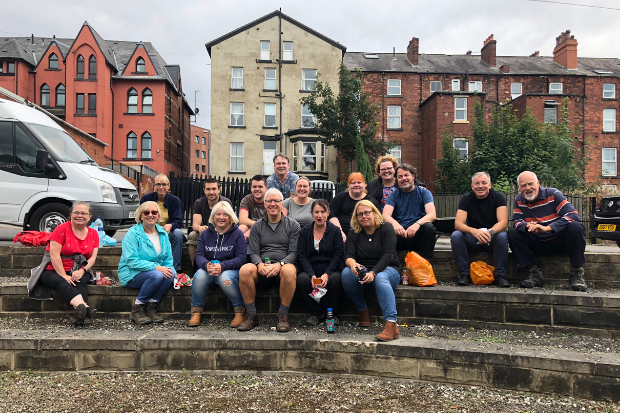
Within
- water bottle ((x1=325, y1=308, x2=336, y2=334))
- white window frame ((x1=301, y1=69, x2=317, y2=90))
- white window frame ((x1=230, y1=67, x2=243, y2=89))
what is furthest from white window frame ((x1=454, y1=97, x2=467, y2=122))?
water bottle ((x1=325, y1=308, x2=336, y2=334))

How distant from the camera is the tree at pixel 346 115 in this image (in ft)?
89.6

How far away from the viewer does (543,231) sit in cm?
507

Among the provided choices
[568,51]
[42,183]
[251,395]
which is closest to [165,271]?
[251,395]

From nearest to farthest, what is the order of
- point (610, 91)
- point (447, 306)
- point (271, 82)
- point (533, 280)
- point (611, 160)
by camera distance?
1. point (447, 306)
2. point (533, 280)
3. point (271, 82)
4. point (611, 160)
5. point (610, 91)

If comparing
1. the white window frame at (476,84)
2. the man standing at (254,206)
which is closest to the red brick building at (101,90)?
the white window frame at (476,84)

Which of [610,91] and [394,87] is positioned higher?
[394,87]

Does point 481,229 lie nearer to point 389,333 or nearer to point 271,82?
point 389,333

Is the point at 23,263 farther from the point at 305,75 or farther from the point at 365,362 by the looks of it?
the point at 305,75

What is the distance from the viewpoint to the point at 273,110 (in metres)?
31.4

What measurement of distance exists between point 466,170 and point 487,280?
20131 millimetres

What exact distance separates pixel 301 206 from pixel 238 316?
64.9 inches

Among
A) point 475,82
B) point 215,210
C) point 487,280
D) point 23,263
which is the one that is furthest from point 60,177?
point 475,82

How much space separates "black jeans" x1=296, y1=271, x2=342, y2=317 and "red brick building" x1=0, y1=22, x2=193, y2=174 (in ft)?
104

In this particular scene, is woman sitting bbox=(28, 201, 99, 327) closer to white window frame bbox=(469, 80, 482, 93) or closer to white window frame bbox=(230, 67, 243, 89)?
white window frame bbox=(230, 67, 243, 89)
